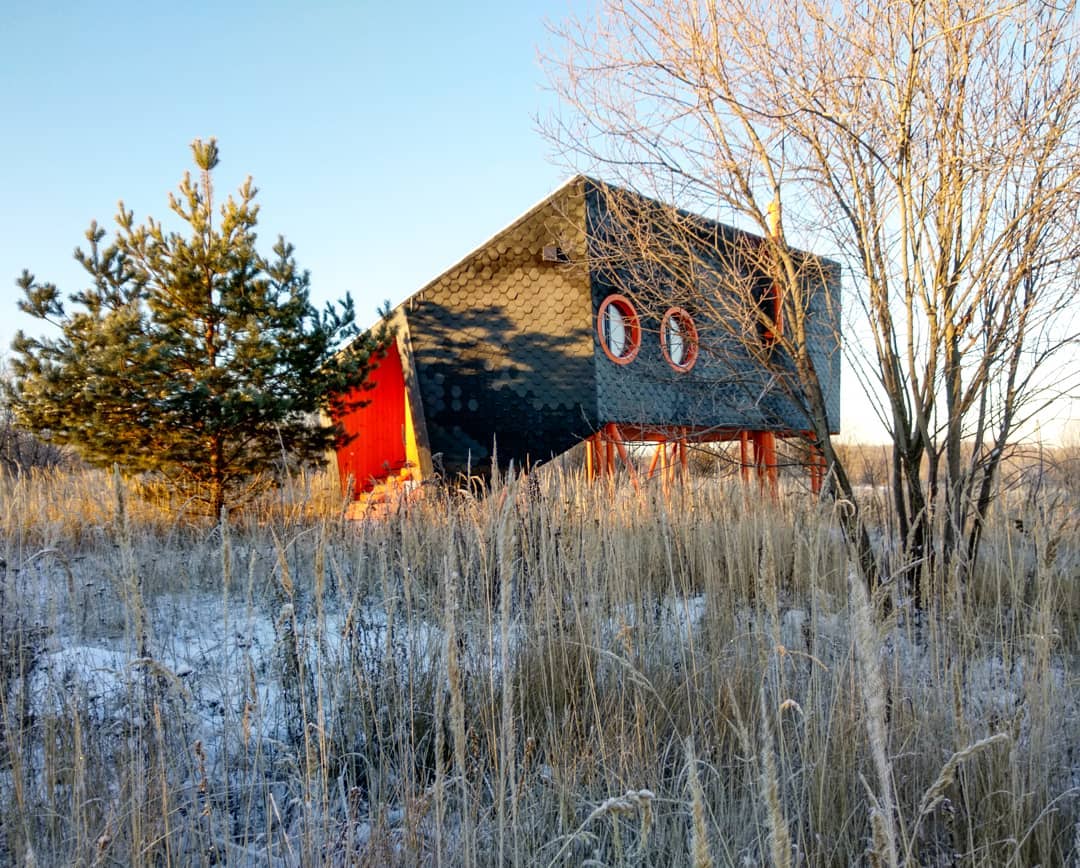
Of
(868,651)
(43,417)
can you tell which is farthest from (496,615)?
(43,417)

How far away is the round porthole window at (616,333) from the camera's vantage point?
9.89 metres

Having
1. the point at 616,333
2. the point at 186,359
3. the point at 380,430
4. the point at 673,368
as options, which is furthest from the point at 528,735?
the point at 380,430

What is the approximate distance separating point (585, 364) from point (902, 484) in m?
5.96

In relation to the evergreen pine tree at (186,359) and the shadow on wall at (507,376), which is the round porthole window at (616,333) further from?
the evergreen pine tree at (186,359)

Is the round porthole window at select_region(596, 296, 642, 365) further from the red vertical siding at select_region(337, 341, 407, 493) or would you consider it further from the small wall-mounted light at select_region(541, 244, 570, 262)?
the red vertical siding at select_region(337, 341, 407, 493)

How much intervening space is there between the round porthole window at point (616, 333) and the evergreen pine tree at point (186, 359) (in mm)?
3497

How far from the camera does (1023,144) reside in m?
3.57

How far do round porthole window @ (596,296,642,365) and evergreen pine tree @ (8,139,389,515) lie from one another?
138 inches

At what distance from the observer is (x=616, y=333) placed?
33.8ft

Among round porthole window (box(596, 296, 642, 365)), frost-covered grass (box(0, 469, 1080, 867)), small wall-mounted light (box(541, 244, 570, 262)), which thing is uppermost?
small wall-mounted light (box(541, 244, 570, 262))

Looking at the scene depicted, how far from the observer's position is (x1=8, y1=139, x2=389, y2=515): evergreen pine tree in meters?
7.38

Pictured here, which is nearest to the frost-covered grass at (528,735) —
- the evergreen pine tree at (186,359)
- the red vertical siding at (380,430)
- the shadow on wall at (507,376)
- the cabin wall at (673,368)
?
the cabin wall at (673,368)

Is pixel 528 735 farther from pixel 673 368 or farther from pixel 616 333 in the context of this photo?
pixel 616 333

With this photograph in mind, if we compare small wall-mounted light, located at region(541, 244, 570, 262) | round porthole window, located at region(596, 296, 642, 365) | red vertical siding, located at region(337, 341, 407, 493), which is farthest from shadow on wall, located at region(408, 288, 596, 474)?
red vertical siding, located at region(337, 341, 407, 493)
